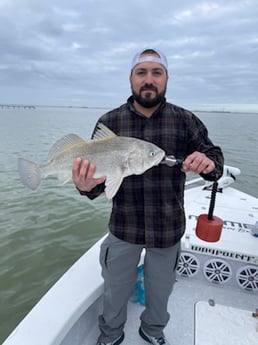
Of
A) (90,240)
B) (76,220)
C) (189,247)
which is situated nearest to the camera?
(189,247)

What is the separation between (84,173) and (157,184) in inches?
22.2

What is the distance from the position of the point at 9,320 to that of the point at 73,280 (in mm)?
2177

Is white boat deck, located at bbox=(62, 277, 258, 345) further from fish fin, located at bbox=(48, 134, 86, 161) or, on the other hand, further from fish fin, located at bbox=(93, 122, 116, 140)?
fish fin, located at bbox=(93, 122, 116, 140)

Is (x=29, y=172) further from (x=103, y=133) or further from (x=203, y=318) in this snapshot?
(x=203, y=318)

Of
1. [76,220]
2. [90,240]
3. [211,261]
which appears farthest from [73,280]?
[76,220]

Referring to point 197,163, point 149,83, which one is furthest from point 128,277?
point 149,83

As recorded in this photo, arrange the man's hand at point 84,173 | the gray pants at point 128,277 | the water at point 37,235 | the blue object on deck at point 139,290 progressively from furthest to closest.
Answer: the water at point 37,235, the blue object on deck at point 139,290, the gray pants at point 128,277, the man's hand at point 84,173

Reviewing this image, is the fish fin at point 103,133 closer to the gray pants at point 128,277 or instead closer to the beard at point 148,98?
the beard at point 148,98

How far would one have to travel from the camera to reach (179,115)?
2191 mm

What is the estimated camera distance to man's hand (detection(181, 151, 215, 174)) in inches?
72.7

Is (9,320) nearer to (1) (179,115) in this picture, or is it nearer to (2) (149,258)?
(2) (149,258)

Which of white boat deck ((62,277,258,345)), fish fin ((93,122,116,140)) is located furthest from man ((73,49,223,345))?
white boat deck ((62,277,258,345))

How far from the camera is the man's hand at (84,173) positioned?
1952mm

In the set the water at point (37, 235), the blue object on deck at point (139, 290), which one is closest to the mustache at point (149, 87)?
the blue object on deck at point (139, 290)
